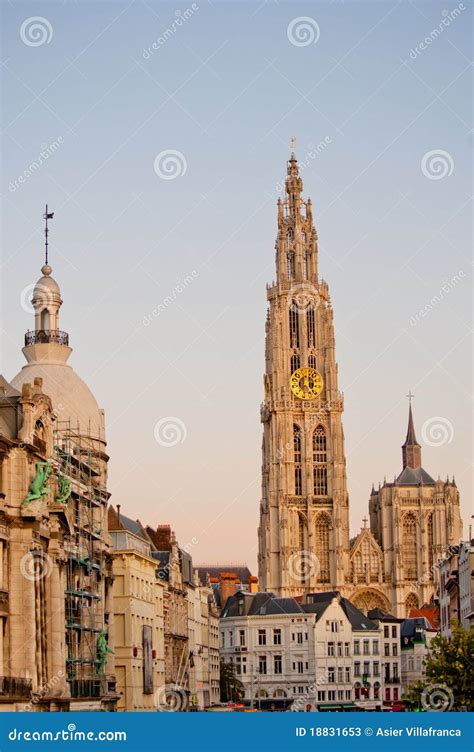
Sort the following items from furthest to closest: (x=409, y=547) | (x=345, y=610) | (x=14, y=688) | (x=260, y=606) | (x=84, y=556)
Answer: (x=409, y=547)
(x=345, y=610)
(x=260, y=606)
(x=84, y=556)
(x=14, y=688)

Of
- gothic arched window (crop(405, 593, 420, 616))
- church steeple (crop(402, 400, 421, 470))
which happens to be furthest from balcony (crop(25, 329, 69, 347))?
church steeple (crop(402, 400, 421, 470))

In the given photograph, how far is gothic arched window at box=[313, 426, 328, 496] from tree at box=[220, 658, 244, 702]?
4587 centimetres

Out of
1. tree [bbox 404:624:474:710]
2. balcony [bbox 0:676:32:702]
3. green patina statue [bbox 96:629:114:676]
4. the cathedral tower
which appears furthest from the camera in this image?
the cathedral tower

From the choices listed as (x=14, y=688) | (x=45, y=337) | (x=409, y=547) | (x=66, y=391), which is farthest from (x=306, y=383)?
(x=14, y=688)

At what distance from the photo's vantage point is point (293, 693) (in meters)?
135

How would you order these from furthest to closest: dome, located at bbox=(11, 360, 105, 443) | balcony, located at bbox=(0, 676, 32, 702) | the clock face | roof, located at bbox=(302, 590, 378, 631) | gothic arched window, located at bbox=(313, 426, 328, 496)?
the clock face, gothic arched window, located at bbox=(313, 426, 328, 496), roof, located at bbox=(302, 590, 378, 631), dome, located at bbox=(11, 360, 105, 443), balcony, located at bbox=(0, 676, 32, 702)

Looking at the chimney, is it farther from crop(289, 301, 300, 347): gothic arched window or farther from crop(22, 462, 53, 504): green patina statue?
crop(22, 462, 53, 504): green patina statue

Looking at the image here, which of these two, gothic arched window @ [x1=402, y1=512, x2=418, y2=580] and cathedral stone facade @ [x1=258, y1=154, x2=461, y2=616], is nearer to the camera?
cathedral stone facade @ [x1=258, y1=154, x2=461, y2=616]

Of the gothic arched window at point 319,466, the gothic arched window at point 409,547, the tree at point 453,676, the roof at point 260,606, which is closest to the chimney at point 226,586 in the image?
the gothic arched window at point 319,466

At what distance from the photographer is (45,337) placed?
69312 millimetres

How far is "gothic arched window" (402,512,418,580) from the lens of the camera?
180000 millimetres

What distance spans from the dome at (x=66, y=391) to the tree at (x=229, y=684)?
65.2m

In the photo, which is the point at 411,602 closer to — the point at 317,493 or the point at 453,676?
the point at 317,493

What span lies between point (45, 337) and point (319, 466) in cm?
11132
